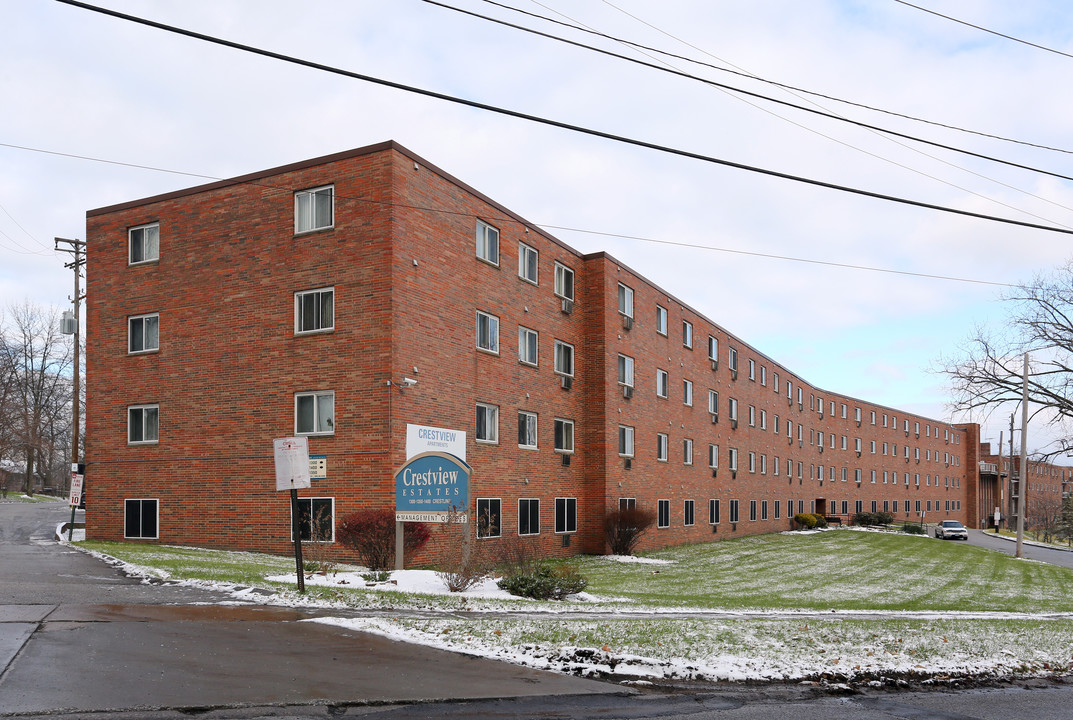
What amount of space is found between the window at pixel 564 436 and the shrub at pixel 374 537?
1088cm

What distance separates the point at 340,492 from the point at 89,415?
10.1 meters

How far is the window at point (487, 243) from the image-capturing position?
86.2 feet

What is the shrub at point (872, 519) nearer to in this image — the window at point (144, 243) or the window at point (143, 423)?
the window at point (143, 423)

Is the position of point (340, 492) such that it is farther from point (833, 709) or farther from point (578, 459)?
point (833, 709)

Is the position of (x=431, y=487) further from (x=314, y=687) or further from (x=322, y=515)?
(x=314, y=687)

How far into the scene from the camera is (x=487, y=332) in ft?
86.8

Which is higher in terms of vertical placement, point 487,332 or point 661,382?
point 487,332

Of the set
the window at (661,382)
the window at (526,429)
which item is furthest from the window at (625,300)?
the window at (526,429)

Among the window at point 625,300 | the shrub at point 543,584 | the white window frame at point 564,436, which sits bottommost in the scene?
the shrub at point 543,584

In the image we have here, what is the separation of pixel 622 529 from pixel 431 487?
14.6 meters

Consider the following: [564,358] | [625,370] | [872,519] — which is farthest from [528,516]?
[872,519]

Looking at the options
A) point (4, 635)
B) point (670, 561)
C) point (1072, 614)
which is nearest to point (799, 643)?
point (4, 635)

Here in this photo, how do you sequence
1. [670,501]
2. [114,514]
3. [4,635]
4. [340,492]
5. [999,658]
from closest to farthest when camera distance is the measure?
[4,635], [999,658], [340,492], [114,514], [670,501]

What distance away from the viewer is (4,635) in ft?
31.1
